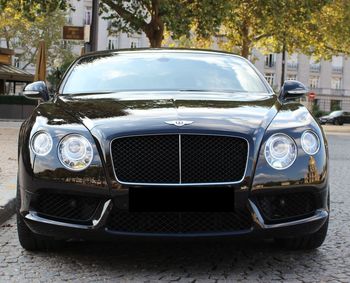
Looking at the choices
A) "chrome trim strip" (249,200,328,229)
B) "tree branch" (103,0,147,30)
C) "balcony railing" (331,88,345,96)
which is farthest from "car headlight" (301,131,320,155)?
"balcony railing" (331,88,345,96)

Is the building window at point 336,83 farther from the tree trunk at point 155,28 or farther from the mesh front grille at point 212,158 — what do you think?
the mesh front grille at point 212,158

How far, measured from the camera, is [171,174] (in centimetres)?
351

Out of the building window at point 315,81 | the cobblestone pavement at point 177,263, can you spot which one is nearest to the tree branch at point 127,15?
the cobblestone pavement at point 177,263

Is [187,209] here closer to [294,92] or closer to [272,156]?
[272,156]

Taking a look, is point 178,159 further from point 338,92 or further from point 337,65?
point 337,65

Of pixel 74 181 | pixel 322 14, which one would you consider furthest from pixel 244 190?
pixel 322 14

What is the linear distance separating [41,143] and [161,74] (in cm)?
158

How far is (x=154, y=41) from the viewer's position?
79.5 ft

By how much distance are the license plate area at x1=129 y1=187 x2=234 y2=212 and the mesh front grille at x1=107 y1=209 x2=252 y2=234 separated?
46 millimetres

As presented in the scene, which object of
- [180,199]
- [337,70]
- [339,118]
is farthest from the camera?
[337,70]

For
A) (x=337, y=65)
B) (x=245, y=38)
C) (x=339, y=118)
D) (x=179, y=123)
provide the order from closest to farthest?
(x=179, y=123) → (x=245, y=38) → (x=339, y=118) → (x=337, y=65)

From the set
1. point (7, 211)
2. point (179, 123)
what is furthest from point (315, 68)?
point (179, 123)

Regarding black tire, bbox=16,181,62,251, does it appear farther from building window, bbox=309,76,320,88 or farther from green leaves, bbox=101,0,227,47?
building window, bbox=309,76,320,88

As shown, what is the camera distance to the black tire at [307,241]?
13.4ft
